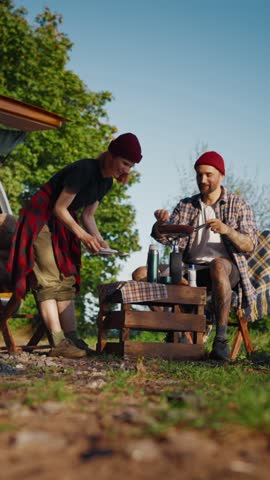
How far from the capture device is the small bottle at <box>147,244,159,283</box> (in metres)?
6.37

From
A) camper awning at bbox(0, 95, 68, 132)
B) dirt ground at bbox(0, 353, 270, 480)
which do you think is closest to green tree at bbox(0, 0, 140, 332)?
camper awning at bbox(0, 95, 68, 132)

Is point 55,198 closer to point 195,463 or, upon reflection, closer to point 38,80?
point 195,463

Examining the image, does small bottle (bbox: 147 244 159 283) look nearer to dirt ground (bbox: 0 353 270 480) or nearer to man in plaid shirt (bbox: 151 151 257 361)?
man in plaid shirt (bbox: 151 151 257 361)

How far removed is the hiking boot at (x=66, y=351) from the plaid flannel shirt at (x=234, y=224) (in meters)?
1.27

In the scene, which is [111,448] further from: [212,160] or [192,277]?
[212,160]

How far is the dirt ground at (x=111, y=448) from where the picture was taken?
1.61m

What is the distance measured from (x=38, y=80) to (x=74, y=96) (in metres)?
1.17

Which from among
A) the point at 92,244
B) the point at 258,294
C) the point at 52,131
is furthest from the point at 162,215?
the point at 52,131

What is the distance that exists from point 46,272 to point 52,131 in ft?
47.9

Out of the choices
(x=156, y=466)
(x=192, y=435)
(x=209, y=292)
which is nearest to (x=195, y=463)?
(x=156, y=466)

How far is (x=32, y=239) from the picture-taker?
619 cm

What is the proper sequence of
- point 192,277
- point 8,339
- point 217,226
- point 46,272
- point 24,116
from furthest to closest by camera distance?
point 24,116 → point 8,339 → point 192,277 → point 46,272 → point 217,226

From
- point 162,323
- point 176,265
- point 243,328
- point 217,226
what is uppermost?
point 217,226

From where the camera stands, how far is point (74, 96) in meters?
21.2
